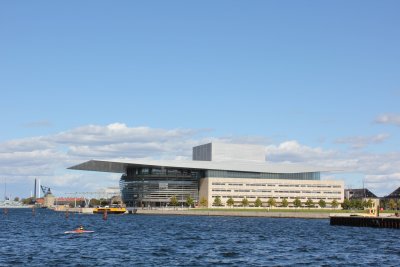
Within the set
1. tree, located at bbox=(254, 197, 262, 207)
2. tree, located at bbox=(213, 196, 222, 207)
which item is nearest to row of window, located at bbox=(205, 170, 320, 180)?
tree, located at bbox=(213, 196, 222, 207)

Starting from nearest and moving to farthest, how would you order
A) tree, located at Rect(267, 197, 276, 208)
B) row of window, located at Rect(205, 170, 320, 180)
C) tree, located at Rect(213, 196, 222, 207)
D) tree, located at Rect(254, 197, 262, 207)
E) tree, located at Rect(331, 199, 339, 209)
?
tree, located at Rect(267, 197, 276, 208)
tree, located at Rect(254, 197, 262, 207)
tree, located at Rect(213, 196, 222, 207)
row of window, located at Rect(205, 170, 320, 180)
tree, located at Rect(331, 199, 339, 209)

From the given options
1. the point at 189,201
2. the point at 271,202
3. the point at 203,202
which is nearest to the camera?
the point at 271,202

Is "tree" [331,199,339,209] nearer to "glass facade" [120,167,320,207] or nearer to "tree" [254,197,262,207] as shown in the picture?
"glass facade" [120,167,320,207]

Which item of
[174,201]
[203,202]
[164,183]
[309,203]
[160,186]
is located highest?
[164,183]

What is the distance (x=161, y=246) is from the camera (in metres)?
55.6

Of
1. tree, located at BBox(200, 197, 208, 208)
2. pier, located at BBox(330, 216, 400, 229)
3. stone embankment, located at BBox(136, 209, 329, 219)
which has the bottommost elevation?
stone embankment, located at BBox(136, 209, 329, 219)

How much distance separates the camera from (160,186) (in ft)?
627

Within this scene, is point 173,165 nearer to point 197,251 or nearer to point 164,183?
point 164,183

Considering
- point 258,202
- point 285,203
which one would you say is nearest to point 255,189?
point 258,202

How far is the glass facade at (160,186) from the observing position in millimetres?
191125

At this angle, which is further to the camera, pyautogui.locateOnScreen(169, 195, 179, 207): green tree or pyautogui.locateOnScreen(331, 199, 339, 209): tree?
pyautogui.locateOnScreen(331, 199, 339, 209): tree

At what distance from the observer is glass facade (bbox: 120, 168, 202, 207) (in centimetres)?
19112

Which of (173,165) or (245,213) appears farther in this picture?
(173,165)

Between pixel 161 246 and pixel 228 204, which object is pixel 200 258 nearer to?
pixel 161 246
